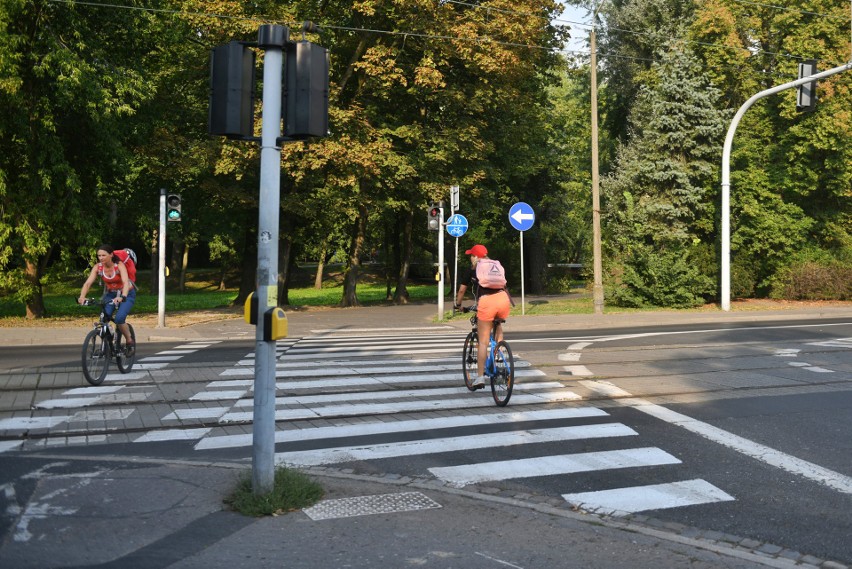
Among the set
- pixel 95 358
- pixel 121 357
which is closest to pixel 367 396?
pixel 95 358

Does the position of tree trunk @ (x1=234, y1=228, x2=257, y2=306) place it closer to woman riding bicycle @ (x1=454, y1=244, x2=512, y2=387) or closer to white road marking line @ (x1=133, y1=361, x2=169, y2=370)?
white road marking line @ (x1=133, y1=361, x2=169, y2=370)

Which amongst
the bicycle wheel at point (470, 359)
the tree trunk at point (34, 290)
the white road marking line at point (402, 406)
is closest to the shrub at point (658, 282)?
the tree trunk at point (34, 290)

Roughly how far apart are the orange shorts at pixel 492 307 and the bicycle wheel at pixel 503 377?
0.34m

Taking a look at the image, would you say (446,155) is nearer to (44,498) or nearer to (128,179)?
(128,179)

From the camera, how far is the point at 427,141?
2766 centimetres

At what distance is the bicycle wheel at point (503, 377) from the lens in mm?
9320

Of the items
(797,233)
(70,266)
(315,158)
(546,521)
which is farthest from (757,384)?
(797,233)

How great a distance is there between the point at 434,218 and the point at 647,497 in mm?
17235

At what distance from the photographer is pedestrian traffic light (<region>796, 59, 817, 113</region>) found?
19.9 meters

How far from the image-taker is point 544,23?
29188 millimetres

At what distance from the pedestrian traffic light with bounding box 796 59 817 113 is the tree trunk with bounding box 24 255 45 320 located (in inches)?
774

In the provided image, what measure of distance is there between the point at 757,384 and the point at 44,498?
28.9 ft

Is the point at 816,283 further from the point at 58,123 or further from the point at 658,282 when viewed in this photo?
the point at 58,123

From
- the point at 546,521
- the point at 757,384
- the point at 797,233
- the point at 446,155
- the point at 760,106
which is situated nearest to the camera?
the point at 546,521
